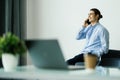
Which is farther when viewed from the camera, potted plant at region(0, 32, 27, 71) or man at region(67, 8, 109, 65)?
man at region(67, 8, 109, 65)

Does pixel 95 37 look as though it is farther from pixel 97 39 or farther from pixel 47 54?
pixel 47 54

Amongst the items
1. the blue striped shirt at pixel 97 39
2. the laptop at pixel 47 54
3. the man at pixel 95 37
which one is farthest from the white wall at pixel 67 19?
the laptop at pixel 47 54

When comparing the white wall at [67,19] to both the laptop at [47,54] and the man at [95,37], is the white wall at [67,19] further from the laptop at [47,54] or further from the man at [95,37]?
the laptop at [47,54]

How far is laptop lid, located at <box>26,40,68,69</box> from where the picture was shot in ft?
5.36

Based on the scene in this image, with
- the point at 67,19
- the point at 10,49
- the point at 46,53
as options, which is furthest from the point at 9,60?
the point at 67,19

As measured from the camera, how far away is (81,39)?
528cm

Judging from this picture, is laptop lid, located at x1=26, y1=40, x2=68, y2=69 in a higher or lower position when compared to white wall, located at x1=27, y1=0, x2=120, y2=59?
lower

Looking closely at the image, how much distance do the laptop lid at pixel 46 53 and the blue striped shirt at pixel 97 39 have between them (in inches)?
100

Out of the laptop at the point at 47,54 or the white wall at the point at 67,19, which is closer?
the laptop at the point at 47,54

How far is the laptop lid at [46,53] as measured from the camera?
163 cm

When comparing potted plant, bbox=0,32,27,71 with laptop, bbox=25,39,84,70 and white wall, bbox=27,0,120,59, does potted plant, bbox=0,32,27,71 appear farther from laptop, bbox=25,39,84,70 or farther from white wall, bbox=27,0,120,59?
white wall, bbox=27,0,120,59

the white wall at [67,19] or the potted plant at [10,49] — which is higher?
the white wall at [67,19]

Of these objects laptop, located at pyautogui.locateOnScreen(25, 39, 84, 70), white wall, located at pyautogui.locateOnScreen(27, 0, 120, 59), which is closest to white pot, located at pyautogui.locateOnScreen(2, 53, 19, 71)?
laptop, located at pyautogui.locateOnScreen(25, 39, 84, 70)

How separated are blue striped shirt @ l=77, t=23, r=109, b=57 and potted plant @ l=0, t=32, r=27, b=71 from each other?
8.48ft
